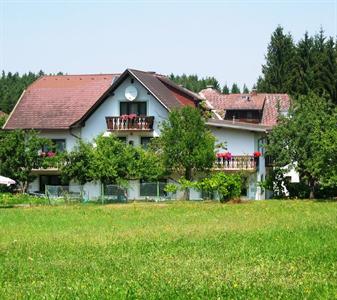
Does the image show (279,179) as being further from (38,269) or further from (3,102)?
(3,102)

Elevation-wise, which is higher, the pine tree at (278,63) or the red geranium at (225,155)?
the pine tree at (278,63)

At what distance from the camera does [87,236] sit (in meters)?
23.0

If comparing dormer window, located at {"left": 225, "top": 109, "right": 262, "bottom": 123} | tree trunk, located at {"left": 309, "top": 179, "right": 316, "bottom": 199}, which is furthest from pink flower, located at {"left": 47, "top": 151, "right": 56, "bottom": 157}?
dormer window, located at {"left": 225, "top": 109, "right": 262, "bottom": 123}

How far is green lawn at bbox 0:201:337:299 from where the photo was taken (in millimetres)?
12258

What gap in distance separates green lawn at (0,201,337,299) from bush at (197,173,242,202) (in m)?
10.3

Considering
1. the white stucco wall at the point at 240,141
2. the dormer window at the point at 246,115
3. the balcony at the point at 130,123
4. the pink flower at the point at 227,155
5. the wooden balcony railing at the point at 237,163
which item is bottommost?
the wooden balcony railing at the point at 237,163

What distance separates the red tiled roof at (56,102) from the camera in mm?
55719

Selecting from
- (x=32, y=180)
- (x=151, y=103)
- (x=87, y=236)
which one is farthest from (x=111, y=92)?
(x=87, y=236)

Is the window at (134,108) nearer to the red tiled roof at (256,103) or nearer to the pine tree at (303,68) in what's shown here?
the red tiled roof at (256,103)

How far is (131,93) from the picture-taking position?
52406 mm

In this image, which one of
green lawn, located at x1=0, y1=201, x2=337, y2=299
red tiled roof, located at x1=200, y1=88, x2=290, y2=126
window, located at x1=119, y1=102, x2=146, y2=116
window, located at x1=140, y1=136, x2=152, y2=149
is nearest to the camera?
green lawn, located at x1=0, y1=201, x2=337, y2=299

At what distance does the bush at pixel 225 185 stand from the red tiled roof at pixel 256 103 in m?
24.8

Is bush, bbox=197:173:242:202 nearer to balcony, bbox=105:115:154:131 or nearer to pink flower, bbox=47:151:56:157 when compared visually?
balcony, bbox=105:115:154:131

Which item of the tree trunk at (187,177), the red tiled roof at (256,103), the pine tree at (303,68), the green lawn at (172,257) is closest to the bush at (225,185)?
the tree trunk at (187,177)
